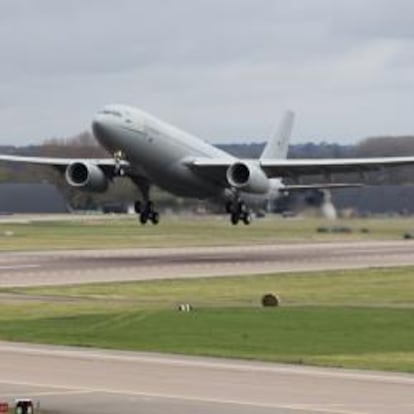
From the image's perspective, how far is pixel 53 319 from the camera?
3541 centimetres

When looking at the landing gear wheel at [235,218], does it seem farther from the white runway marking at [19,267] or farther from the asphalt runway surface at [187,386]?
the asphalt runway surface at [187,386]

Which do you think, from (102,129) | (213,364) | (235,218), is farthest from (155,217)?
(213,364)

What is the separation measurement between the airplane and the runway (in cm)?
293

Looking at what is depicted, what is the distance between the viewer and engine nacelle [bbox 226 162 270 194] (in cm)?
7044

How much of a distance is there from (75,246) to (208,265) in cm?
2195

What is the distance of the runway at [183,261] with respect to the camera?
180ft

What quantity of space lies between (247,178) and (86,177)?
7447 mm

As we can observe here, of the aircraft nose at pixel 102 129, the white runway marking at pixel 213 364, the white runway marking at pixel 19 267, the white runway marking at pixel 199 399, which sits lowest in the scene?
the white runway marking at pixel 199 399

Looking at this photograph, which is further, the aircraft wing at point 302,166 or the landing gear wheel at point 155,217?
the landing gear wheel at point 155,217

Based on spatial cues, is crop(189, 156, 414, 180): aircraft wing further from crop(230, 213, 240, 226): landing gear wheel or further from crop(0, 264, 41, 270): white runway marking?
crop(0, 264, 41, 270): white runway marking

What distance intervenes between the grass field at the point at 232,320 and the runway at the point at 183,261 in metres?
5.06

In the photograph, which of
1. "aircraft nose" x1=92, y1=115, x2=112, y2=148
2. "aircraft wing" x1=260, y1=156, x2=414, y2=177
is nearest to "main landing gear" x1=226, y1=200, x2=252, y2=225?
"aircraft wing" x1=260, y1=156, x2=414, y2=177

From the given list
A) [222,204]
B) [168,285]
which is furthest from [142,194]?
A: [168,285]

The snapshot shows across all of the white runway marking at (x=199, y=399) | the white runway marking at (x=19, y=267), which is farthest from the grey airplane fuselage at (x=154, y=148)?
the white runway marking at (x=199, y=399)
